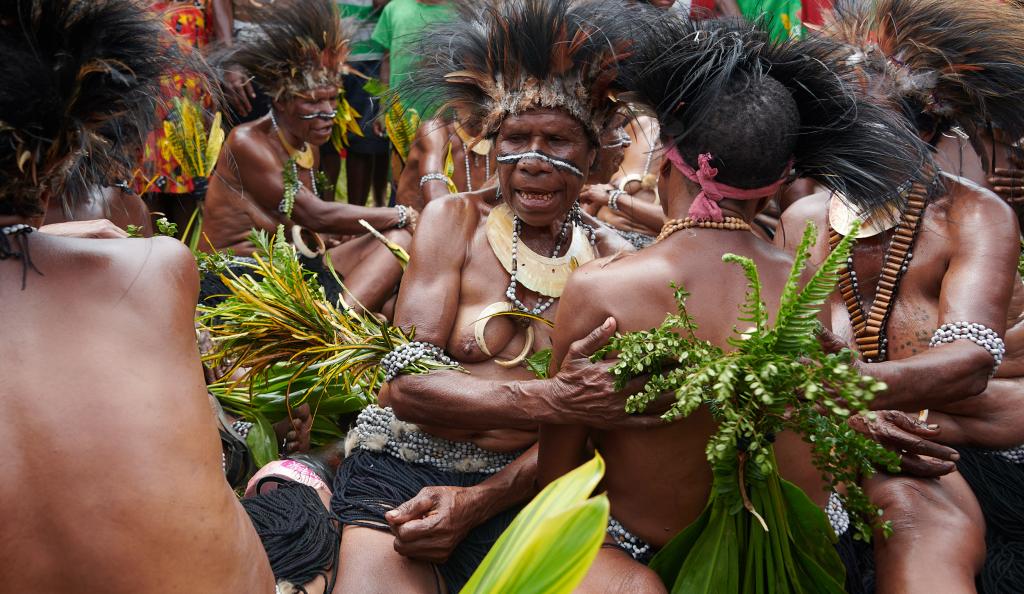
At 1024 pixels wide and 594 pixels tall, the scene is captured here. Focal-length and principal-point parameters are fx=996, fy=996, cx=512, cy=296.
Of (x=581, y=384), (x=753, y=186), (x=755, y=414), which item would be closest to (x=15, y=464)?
(x=581, y=384)

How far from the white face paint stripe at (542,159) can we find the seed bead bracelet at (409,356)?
670 millimetres

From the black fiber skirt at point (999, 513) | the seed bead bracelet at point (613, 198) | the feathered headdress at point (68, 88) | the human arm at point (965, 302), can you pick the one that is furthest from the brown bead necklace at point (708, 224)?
the seed bead bracelet at point (613, 198)

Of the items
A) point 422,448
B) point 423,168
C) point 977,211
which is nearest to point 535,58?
point 422,448

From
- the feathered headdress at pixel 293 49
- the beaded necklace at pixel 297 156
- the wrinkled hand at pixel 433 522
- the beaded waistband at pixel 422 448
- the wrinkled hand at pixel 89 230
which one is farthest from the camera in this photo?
the beaded necklace at pixel 297 156

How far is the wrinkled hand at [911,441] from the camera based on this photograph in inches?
123

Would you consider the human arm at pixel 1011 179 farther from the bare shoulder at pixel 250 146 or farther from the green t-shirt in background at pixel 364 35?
the green t-shirt in background at pixel 364 35

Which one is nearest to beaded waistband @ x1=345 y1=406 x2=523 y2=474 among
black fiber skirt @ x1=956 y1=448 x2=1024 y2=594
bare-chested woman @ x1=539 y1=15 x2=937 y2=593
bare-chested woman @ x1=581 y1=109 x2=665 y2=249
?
bare-chested woman @ x1=539 y1=15 x2=937 y2=593

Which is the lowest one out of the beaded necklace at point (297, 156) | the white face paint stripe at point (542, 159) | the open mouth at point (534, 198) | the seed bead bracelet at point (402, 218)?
the seed bead bracelet at point (402, 218)

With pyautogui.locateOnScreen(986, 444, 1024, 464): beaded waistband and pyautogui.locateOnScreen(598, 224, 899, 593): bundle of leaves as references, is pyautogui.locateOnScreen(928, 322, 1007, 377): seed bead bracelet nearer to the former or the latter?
pyautogui.locateOnScreen(986, 444, 1024, 464): beaded waistband

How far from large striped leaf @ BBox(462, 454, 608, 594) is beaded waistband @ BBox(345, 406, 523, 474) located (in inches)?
62.7

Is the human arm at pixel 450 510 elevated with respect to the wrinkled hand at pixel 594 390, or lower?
lower

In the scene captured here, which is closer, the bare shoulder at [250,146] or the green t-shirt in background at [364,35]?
the bare shoulder at [250,146]

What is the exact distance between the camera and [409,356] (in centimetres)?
316

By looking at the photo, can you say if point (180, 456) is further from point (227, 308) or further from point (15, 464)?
point (227, 308)
